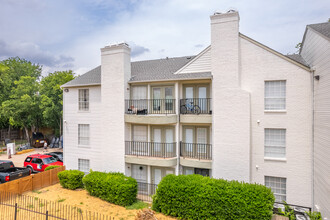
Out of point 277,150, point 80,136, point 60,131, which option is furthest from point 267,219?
point 60,131

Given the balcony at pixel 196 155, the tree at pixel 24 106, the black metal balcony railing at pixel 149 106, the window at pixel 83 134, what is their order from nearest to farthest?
1. the balcony at pixel 196 155
2. the black metal balcony railing at pixel 149 106
3. the window at pixel 83 134
4. the tree at pixel 24 106

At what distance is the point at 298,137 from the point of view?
446 inches

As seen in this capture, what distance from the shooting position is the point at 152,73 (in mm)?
15555

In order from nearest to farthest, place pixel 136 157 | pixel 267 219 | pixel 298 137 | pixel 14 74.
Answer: pixel 267 219 < pixel 298 137 < pixel 136 157 < pixel 14 74

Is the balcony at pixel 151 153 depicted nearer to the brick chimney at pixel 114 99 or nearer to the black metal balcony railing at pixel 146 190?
the brick chimney at pixel 114 99

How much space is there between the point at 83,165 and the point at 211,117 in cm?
1113

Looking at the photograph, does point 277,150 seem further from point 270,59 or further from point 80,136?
point 80,136

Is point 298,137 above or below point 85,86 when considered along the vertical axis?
below

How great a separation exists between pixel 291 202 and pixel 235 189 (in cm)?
424

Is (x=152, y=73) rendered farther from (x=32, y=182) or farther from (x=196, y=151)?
(x=32, y=182)

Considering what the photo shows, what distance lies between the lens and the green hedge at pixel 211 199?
9.29 m

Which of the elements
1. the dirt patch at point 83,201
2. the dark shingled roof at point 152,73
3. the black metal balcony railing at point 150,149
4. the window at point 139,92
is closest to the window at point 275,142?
the dark shingled roof at point 152,73

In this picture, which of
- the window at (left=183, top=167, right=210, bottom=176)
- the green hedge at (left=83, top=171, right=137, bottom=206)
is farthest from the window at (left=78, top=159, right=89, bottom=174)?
the window at (left=183, top=167, right=210, bottom=176)

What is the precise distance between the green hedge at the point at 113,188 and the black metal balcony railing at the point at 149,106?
456 cm
